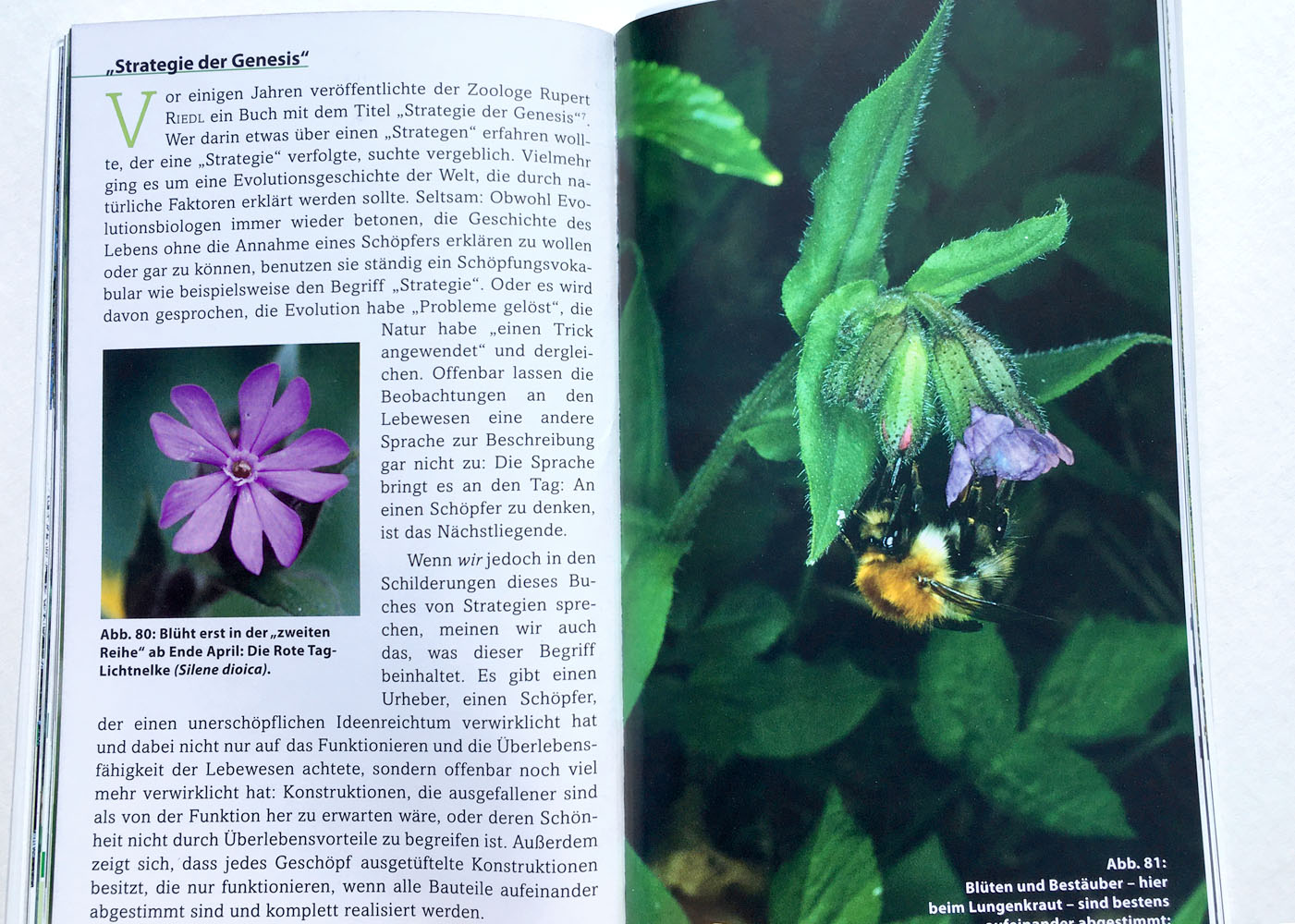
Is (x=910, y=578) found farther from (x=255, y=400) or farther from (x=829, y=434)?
(x=255, y=400)

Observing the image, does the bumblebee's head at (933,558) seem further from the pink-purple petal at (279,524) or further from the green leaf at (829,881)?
the pink-purple petal at (279,524)

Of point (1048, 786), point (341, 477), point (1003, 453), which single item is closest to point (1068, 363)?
point (1003, 453)

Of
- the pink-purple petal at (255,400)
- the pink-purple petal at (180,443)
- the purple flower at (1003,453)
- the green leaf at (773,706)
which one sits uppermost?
the pink-purple petal at (255,400)

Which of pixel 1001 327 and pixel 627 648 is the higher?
pixel 1001 327

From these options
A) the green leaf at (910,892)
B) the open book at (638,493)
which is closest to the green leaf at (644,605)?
the open book at (638,493)

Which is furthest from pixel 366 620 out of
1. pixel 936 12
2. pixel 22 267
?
pixel 936 12

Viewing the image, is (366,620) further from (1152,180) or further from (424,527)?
(1152,180)
